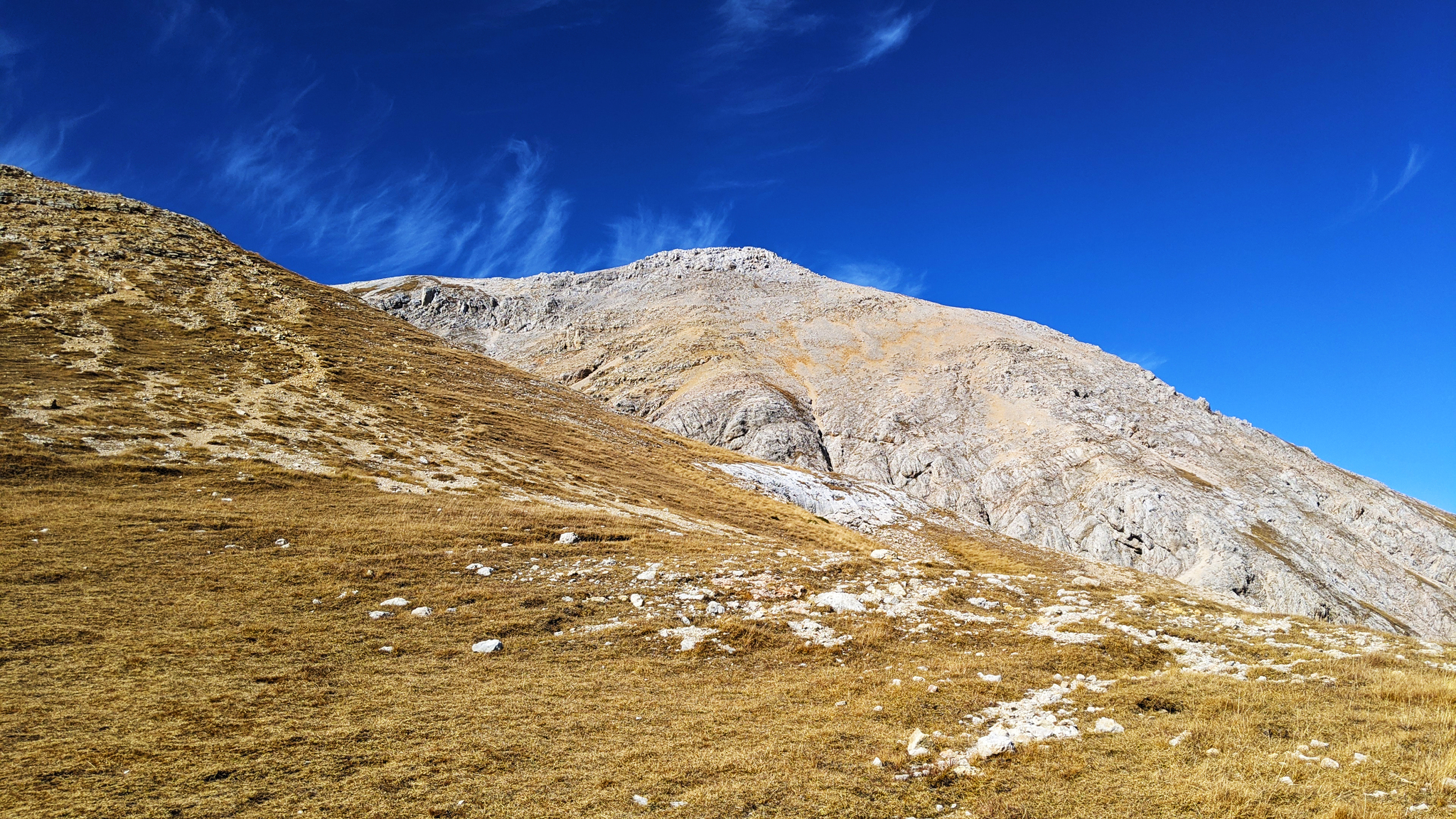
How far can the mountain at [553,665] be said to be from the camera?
9.11 metres

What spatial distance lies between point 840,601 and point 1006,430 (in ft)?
261

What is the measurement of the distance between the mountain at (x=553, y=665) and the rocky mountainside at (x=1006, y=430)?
5491cm

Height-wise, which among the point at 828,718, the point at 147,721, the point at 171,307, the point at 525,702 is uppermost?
the point at 171,307

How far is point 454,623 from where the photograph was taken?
55.3ft

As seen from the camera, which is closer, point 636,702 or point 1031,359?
point 636,702

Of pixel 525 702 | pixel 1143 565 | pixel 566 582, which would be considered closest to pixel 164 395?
pixel 566 582

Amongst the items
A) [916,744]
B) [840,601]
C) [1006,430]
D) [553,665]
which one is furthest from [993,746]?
[1006,430]

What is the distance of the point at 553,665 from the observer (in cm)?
1490

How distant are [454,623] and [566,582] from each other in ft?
14.1

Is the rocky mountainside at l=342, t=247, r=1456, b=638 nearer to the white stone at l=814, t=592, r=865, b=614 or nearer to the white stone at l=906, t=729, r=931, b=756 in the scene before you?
the white stone at l=814, t=592, r=865, b=614

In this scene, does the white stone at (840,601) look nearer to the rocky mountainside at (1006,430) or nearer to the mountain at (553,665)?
the mountain at (553,665)

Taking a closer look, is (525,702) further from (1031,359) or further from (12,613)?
(1031,359)

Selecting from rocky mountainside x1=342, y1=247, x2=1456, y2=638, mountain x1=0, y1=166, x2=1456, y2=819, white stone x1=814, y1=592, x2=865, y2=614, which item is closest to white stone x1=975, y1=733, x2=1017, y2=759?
mountain x1=0, y1=166, x2=1456, y2=819

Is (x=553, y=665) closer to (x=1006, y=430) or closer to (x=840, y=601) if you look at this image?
(x=840, y=601)
